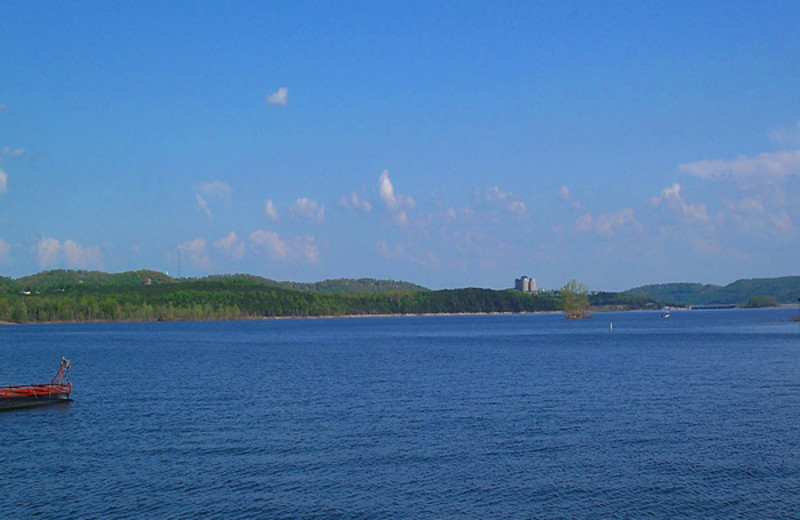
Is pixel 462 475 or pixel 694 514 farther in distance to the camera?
pixel 462 475

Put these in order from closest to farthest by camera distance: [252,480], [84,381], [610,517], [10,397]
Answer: [610,517]
[252,480]
[10,397]
[84,381]

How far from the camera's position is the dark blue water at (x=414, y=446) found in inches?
1078

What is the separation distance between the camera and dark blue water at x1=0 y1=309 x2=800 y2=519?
1078 inches

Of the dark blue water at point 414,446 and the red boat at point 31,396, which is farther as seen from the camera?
the red boat at point 31,396

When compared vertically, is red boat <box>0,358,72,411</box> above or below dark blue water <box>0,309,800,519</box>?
above

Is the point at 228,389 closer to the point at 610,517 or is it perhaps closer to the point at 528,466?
the point at 528,466

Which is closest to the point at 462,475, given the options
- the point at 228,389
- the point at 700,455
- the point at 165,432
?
the point at 700,455

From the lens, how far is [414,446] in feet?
119

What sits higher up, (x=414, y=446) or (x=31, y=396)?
(x=31, y=396)

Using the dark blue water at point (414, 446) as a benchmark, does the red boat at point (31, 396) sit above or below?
above

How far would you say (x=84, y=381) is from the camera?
67.8 m

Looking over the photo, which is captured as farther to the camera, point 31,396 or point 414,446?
point 31,396

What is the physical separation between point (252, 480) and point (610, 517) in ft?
47.2

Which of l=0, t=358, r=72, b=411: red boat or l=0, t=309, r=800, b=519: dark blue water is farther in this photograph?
l=0, t=358, r=72, b=411: red boat
